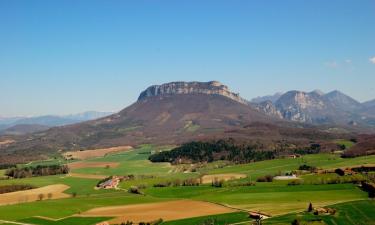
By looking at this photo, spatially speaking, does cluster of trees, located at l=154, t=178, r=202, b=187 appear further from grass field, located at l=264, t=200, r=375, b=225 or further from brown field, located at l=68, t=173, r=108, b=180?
grass field, located at l=264, t=200, r=375, b=225

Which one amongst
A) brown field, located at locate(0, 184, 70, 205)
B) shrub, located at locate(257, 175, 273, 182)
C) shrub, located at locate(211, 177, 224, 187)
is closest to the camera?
brown field, located at locate(0, 184, 70, 205)

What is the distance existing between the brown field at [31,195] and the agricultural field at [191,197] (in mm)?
2130

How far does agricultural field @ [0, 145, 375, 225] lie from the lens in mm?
104250

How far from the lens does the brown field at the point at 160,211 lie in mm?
103500

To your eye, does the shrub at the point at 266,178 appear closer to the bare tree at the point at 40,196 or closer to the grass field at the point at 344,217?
the grass field at the point at 344,217

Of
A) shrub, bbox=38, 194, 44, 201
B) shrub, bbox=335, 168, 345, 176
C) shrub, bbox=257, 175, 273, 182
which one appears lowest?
shrub, bbox=38, 194, 44, 201

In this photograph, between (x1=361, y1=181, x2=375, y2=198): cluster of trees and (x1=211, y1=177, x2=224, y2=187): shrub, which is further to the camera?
(x1=211, y1=177, x2=224, y2=187): shrub

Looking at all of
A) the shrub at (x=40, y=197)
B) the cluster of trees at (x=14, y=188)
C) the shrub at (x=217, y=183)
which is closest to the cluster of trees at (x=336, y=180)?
the shrub at (x=217, y=183)

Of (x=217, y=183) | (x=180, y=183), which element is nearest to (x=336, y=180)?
(x=217, y=183)

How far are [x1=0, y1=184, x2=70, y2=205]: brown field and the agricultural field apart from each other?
6.99 feet

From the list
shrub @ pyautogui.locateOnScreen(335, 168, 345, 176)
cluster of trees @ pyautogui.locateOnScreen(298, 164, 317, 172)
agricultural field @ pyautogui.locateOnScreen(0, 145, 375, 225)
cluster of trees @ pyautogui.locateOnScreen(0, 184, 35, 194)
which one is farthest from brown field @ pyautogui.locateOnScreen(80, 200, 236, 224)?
cluster of trees @ pyautogui.locateOnScreen(298, 164, 317, 172)

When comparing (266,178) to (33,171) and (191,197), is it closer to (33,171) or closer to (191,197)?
(191,197)

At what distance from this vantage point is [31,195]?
14138 centimetres

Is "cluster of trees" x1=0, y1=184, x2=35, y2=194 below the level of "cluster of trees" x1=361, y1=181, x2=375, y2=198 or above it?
above
